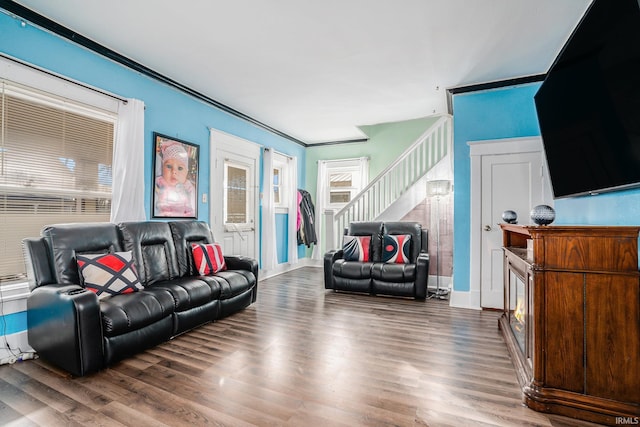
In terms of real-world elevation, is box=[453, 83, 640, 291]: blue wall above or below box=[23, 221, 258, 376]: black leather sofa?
above

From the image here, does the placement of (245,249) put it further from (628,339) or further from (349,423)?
(628,339)

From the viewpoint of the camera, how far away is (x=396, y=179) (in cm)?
535

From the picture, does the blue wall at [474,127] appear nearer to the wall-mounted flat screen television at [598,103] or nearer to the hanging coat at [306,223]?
the wall-mounted flat screen television at [598,103]

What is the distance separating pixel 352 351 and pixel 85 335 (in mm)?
1906

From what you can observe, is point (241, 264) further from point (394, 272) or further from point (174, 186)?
point (394, 272)

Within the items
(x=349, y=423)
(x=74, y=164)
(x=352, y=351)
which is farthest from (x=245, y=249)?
(x=349, y=423)

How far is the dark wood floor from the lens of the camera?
1.69 metres

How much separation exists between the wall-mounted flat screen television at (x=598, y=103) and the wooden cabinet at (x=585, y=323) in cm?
37

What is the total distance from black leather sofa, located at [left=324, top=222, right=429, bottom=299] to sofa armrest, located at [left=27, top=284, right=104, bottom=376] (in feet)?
9.66

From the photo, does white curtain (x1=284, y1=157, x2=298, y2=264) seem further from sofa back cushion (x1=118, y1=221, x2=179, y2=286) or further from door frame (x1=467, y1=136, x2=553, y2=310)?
door frame (x1=467, y1=136, x2=553, y2=310)

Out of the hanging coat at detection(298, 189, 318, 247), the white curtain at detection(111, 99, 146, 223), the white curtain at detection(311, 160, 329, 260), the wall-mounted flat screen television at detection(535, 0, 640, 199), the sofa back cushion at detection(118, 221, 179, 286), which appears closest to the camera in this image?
the wall-mounted flat screen television at detection(535, 0, 640, 199)

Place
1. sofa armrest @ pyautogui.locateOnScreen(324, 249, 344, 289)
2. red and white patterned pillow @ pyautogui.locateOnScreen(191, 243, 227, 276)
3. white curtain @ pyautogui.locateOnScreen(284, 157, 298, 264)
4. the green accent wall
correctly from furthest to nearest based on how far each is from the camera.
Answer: white curtain @ pyautogui.locateOnScreen(284, 157, 298, 264)
the green accent wall
sofa armrest @ pyautogui.locateOnScreen(324, 249, 344, 289)
red and white patterned pillow @ pyautogui.locateOnScreen(191, 243, 227, 276)

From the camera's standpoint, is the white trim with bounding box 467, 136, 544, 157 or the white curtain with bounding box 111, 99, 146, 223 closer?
the white curtain with bounding box 111, 99, 146, 223

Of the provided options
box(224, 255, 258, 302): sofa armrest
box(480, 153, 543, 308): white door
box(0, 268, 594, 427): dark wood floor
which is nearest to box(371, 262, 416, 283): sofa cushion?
box(480, 153, 543, 308): white door
